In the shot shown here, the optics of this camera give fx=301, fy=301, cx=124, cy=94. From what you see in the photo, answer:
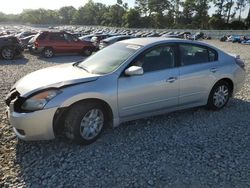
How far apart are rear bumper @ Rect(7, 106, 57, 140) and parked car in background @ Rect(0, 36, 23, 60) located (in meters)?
12.9

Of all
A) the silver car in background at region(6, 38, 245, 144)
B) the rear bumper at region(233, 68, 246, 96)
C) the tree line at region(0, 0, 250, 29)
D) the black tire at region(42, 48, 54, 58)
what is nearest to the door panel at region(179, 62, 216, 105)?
the silver car in background at region(6, 38, 245, 144)

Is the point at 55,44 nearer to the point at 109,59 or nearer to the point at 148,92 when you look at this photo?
the point at 109,59

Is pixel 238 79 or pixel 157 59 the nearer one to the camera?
pixel 157 59

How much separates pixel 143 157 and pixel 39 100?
1.66 metres

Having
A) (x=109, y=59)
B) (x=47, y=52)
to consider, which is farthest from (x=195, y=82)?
(x=47, y=52)

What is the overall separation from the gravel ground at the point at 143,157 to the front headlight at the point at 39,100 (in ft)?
2.31

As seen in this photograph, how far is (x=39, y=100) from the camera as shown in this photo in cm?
418

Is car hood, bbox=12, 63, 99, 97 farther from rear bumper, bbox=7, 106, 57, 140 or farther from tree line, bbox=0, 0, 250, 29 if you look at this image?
tree line, bbox=0, 0, 250, 29

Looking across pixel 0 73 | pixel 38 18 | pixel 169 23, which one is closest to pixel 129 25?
pixel 169 23

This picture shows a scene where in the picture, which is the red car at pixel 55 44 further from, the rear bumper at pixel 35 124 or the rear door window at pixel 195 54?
the rear bumper at pixel 35 124

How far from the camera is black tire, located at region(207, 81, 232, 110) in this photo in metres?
6.05

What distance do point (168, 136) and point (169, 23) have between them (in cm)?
8680

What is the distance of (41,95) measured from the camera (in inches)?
166

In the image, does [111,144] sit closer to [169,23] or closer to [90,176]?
[90,176]
